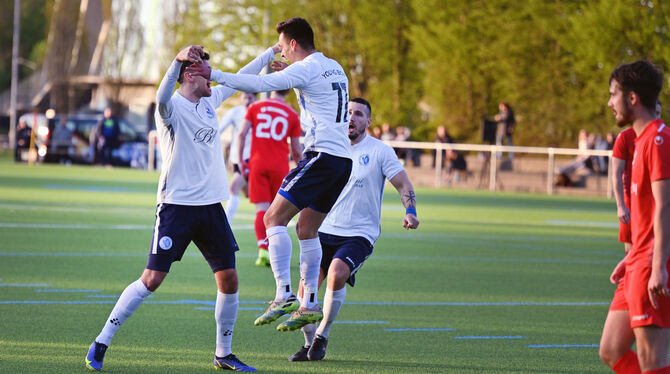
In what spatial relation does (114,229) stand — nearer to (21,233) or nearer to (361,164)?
(21,233)

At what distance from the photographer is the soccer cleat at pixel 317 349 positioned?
794cm

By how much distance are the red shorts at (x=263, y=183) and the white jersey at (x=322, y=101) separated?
19.0 feet

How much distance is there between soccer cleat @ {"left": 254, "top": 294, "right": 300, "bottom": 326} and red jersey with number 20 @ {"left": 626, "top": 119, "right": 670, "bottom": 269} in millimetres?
2690

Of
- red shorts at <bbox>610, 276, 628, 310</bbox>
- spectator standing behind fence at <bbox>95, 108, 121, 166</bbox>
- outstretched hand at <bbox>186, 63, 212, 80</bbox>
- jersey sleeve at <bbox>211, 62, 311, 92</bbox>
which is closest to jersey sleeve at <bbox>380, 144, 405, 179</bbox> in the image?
jersey sleeve at <bbox>211, 62, 311, 92</bbox>

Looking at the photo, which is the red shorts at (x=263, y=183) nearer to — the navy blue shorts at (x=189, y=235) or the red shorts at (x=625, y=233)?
the navy blue shorts at (x=189, y=235)

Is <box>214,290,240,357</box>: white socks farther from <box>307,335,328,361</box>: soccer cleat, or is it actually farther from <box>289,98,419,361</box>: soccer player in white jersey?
<box>289,98,419,361</box>: soccer player in white jersey

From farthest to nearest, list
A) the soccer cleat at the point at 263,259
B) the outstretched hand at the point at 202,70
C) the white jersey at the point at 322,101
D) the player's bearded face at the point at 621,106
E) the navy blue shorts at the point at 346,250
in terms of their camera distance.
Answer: the soccer cleat at the point at 263,259 → the navy blue shorts at the point at 346,250 → the white jersey at the point at 322,101 → the outstretched hand at the point at 202,70 → the player's bearded face at the point at 621,106

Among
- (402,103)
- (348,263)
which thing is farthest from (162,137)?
(402,103)

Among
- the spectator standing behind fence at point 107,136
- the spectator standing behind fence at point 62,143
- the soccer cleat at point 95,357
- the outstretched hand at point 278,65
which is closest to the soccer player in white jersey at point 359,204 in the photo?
the outstretched hand at point 278,65

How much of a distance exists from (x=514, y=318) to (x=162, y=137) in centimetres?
416

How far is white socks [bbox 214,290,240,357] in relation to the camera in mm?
7484

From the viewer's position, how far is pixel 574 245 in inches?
716

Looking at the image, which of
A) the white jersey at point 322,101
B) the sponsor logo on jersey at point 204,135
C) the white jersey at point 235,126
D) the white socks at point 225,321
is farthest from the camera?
the white jersey at point 235,126

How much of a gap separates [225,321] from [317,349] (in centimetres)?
79
